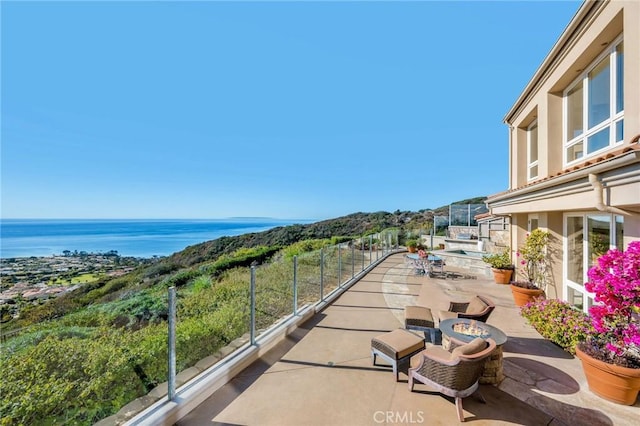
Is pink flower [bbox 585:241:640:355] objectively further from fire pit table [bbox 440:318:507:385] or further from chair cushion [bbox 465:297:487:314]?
chair cushion [bbox 465:297:487:314]

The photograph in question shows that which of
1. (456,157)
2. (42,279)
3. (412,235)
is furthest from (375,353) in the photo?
(456,157)

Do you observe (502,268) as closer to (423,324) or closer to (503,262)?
(503,262)

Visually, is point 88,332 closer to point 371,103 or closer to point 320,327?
point 320,327

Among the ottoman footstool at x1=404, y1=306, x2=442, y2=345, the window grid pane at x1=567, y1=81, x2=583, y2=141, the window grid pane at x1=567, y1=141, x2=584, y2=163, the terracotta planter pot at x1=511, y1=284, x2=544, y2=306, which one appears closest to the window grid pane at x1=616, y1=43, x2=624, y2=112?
the window grid pane at x1=567, y1=141, x2=584, y2=163

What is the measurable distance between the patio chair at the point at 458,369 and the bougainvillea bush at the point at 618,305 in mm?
1451

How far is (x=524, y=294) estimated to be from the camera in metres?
6.66

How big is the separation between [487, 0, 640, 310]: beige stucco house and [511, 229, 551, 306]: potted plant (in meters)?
0.22

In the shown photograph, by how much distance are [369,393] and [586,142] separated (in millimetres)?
6665

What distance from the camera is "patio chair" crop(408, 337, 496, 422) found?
297cm

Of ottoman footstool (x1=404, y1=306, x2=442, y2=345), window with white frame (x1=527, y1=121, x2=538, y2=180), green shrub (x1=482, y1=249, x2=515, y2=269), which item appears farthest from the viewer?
green shrub (x1=482, y1=249, x2=515, y2=269)

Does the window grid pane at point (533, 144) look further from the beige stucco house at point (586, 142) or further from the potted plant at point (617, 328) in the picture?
the potted plant at point (617, 328)

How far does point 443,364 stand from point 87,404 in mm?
3830

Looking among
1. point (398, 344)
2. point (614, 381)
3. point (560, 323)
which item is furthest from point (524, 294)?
point (398, 344)

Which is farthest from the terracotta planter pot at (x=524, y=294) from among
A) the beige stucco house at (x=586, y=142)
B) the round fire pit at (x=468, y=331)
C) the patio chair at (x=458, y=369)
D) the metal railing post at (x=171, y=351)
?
the metal railing post at (x=171, y=351)
